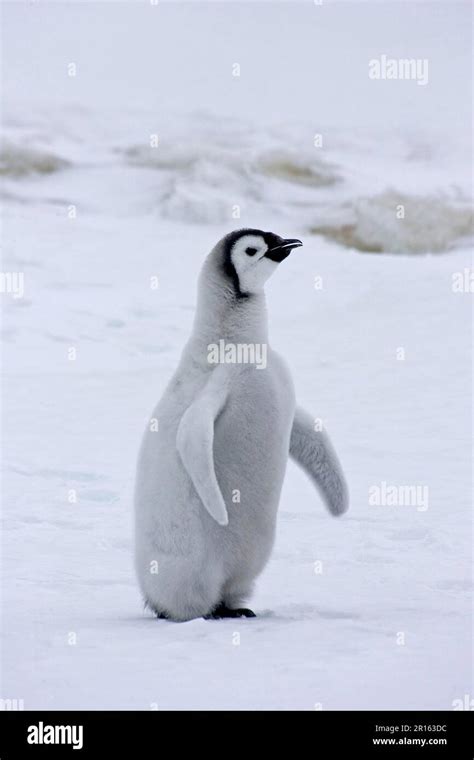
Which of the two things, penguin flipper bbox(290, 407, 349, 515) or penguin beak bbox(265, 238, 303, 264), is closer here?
penguin beak bbox(265, 238, 303, 264)

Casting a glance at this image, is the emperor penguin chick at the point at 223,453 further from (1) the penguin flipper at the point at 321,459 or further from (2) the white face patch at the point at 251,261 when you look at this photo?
(1) the penguin flipper at the point at 321,459

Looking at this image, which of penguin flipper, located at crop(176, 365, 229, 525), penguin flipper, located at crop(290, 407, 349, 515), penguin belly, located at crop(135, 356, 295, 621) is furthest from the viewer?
penguin flipper, located at crop(290, 407, 349, 515)

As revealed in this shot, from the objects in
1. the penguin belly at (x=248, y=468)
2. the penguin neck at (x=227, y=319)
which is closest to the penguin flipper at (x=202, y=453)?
the penguin belly at (x=248, y=468)

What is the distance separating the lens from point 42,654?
2748 millimetres

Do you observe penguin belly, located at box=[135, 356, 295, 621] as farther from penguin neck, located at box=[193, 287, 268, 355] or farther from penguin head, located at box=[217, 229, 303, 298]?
penguin head, located at box=[217, 229, 303, 298]

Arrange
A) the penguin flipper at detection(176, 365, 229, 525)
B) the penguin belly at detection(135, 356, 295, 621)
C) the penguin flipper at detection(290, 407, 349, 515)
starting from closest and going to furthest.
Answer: the penguin flipper at detection(176, 365, 229, 525), the penguin belly at detection(135, 356, 295, 621), the penguin flipper at detection(290, 407, 349, 515)

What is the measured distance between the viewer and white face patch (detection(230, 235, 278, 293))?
10.1 ft

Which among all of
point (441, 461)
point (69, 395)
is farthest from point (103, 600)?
point (69, 395)

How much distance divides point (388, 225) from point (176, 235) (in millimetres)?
2352

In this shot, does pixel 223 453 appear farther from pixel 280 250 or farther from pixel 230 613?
pixel 280 250

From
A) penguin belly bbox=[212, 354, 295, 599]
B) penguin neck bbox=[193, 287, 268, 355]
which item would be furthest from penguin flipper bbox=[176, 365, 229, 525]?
penguin neck bbox=[193, 287, 268, 355]

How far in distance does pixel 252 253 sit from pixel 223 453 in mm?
525

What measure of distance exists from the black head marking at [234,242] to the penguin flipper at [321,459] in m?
0.47

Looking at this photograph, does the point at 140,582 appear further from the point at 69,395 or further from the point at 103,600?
the point at 69,395
